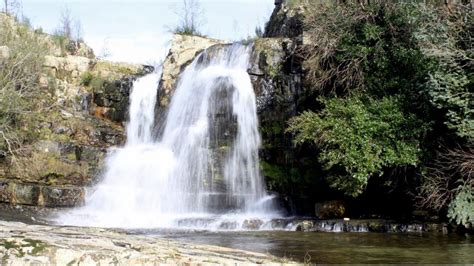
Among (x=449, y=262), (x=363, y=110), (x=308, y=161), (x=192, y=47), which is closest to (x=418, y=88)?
(x=363, y=110)

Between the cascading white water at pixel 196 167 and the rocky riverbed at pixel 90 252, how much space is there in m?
9.55

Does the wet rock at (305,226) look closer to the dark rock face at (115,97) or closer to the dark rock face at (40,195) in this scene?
the dark rock face at (40,195)

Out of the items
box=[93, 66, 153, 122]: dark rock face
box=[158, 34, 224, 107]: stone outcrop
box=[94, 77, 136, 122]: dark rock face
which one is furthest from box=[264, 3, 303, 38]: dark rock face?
box=[94, 77, 136, 122]: dark rock face

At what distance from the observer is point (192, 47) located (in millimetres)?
30875

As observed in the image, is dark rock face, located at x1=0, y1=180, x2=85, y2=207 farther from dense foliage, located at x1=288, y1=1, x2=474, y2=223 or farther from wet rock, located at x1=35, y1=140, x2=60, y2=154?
dense foliage, located at x1=288, y1=1, x2=474, y2=223

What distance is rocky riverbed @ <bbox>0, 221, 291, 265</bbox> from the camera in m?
6.57

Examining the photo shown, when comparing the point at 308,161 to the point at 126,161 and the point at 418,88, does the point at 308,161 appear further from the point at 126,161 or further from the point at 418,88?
the point at 126,161

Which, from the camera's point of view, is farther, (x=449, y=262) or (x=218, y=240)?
(x=218, y=240)

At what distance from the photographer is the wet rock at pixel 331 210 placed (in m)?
17.7

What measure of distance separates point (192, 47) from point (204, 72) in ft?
21.1

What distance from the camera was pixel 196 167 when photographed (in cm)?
Result: 2105

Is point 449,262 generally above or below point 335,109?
below

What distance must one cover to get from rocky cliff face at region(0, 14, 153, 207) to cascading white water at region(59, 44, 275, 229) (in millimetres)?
1279

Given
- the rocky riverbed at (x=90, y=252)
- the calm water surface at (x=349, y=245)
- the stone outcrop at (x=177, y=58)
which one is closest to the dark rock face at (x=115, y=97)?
the stone outcrop at (x=177, y=58)
